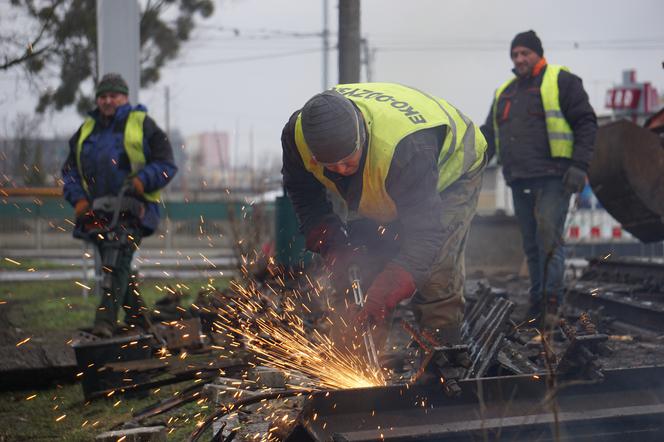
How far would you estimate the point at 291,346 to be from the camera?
4.61 meters

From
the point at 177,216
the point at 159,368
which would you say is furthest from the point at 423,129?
the point at 177,216

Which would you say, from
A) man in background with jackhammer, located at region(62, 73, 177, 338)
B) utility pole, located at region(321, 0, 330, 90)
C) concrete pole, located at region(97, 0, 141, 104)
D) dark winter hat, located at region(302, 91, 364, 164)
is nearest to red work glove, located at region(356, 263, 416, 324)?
dark winter hat, located at region(302, 91, 364, 164)

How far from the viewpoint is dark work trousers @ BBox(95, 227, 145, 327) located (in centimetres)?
562

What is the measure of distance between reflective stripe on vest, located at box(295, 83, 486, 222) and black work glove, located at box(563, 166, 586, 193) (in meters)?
1.76

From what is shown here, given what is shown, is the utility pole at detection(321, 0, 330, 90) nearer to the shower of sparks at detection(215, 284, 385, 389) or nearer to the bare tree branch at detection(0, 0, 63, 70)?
the bare tree branch at detection(0, 0, 63, 70)

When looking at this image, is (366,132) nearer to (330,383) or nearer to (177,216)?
(330,383)

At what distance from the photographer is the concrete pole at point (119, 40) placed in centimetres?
848

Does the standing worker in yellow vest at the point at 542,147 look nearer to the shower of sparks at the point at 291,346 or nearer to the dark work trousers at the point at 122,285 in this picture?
the shower of sparks at the point at 291,346

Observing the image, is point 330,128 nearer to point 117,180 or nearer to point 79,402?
point 79,402

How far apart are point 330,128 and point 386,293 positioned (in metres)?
0.76

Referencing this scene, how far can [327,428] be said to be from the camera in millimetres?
3164

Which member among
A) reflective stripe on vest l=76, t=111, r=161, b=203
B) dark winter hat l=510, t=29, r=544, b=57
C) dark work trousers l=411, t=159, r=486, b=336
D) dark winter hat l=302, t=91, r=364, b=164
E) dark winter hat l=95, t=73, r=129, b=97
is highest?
dark winter hat l=510, t=29, r=544, b=57

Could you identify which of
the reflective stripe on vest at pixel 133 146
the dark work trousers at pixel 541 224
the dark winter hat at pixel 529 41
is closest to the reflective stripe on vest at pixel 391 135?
the dark work trousers at pixel 541 224

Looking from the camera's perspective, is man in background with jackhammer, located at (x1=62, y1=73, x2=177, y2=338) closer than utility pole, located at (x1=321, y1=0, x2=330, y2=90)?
Yes
